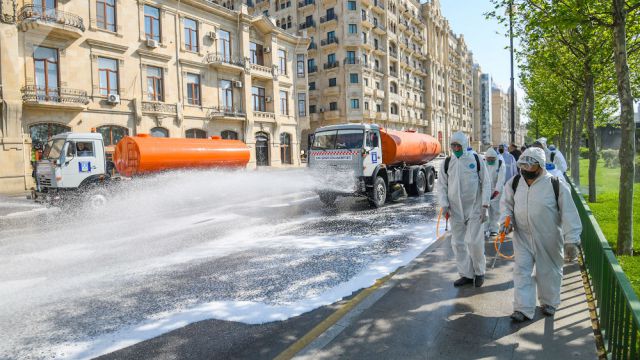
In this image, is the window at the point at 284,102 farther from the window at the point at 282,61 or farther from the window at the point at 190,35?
the window at the point at 190,35

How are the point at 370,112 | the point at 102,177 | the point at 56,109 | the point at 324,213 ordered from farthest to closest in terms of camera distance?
1. the point at 370,112
2. the point at 56,109
3. the point at 102,177
4. the point at 324,213

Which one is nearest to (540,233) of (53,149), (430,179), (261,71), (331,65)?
(430,179)

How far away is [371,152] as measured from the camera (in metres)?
12.7

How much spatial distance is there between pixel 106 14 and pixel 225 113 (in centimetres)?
985

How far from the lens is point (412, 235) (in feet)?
28.2

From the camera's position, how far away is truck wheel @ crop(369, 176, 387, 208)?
40.9ft

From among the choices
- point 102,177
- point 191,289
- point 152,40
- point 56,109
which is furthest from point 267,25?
point 191,289

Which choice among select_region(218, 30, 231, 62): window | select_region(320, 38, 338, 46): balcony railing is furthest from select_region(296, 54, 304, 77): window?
select_region(320, 38, 338, 46): balcony railing

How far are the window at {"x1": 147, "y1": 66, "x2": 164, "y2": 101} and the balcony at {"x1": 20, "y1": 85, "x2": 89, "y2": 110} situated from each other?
4.32 metres

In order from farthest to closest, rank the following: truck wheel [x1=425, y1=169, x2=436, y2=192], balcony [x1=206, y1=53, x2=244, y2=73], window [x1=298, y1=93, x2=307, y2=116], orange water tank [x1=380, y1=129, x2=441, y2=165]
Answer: window [x1=298, y1=93, x2=307, y2=116], balcony [x1=206, y1=53, x2=244, y2=73], truck wheel [x1=425, y1=169, x2=436, y2=192], orange water tank [x1=380, y1=129, x2=441, y2=165]

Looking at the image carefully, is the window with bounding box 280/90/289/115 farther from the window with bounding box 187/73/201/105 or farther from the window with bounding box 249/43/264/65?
the window with bounding box 187/73/201/105

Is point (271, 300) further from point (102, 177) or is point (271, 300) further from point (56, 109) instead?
point (56, 109)

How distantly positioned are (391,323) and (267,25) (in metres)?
34.2

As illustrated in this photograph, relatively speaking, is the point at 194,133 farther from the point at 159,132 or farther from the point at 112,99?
the point at 112,99
